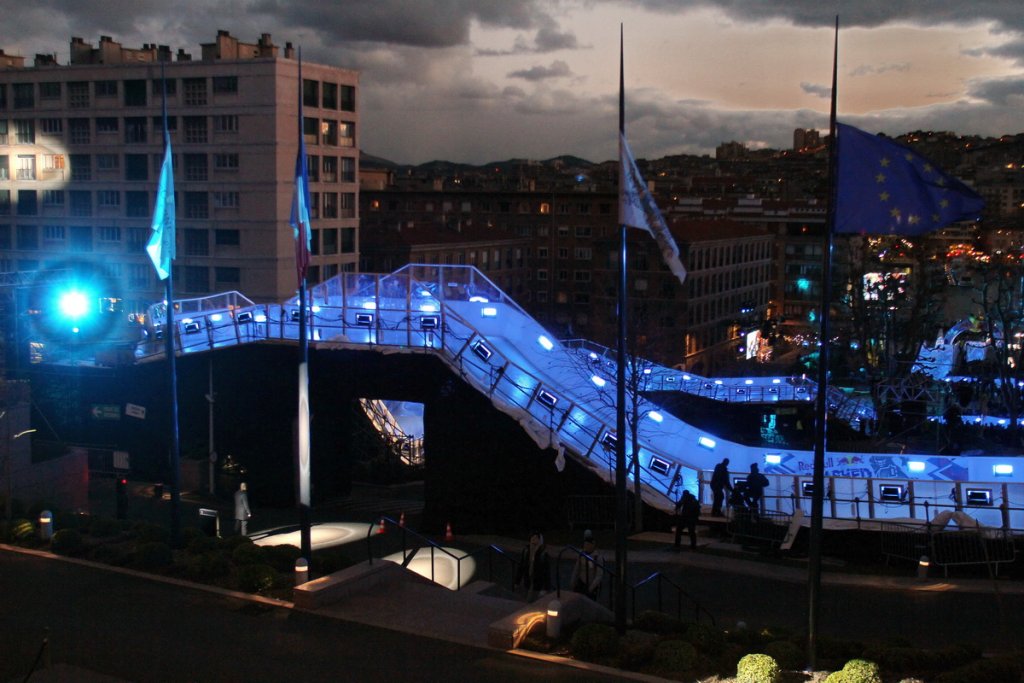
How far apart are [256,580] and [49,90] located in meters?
62.9

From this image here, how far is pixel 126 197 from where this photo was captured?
68.1 metres

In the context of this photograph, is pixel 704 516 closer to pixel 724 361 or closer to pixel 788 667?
pixel 788 667

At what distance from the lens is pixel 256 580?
16438 mm

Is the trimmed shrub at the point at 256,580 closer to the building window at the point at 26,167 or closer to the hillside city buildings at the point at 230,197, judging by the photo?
the hillside city buildings at the point at 230,197

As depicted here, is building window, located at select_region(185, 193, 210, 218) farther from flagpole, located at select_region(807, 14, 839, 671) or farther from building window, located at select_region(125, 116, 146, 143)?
flagpole, located at select_region(807, 14, 839, 671)

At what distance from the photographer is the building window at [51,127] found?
6967 centimetres

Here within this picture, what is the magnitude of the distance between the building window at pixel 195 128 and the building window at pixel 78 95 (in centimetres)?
840

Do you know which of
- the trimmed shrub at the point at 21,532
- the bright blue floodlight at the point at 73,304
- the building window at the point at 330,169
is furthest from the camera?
the building window at the point at 330,169

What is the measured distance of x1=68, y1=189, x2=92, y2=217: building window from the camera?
228ft

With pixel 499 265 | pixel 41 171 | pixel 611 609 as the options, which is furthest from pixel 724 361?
pixel 611 609

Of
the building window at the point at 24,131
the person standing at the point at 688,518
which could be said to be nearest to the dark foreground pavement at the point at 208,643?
the person standing at the point at 688,518

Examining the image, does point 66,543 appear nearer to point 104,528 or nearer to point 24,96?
point 104,528

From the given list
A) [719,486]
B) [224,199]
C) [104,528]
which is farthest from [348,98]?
[104,528]

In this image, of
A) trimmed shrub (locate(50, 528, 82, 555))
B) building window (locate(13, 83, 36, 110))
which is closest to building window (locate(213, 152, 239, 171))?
building window (locate(13, 83, 36, 110))
